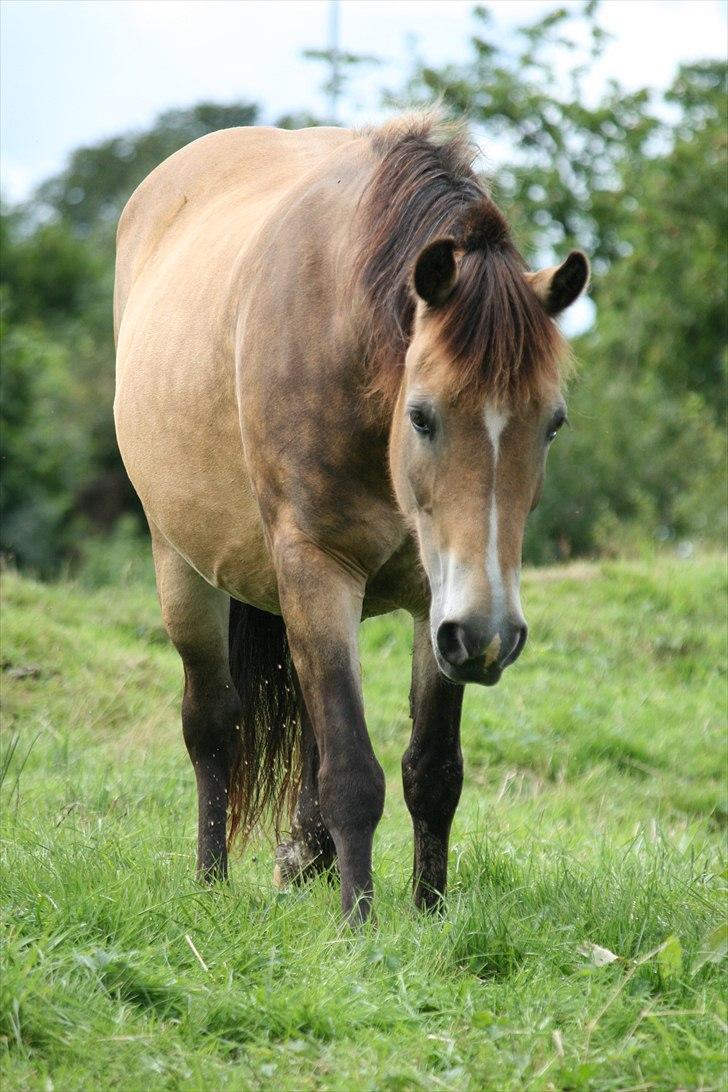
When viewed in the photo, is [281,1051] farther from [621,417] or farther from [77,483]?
[77,483]

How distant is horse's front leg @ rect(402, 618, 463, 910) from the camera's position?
158 inches

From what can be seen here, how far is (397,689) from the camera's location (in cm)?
770

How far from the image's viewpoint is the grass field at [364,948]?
8.63 ft

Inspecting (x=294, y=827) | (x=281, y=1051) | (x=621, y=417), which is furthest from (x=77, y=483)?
(x=281, y=1051)

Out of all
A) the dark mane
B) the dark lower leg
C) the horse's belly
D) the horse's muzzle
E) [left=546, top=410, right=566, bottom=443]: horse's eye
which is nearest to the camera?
the horse's muzzle

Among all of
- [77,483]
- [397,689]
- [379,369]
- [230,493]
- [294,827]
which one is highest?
[379,369]

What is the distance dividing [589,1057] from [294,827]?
2.24 m

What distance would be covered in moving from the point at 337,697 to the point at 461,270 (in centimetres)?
116

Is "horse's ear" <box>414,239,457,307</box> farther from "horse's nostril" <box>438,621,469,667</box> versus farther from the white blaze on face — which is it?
"horse's nostril" <box>438,621,469,667</box>

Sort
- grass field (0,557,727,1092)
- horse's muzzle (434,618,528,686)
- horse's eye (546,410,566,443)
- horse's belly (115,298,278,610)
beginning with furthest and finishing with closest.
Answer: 1. horse's belly (115,298,278,610)
2. horse's eye (546,410,566,443)
3. horse's muzzle (434,618,528,686)
4. grass field (0,557,727,1092)

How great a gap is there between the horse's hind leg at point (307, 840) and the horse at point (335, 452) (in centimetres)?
1

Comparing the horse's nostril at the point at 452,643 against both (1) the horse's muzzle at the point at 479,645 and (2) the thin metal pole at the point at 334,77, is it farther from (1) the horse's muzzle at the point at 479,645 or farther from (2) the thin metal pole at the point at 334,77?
(2) the thin metal pole at the point at 334,77

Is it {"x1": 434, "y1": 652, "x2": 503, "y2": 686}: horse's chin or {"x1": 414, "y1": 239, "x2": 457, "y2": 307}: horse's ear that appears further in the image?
{"x1": 414, "y1": 239, "x2": 457, "y2": 307}: horse's ear

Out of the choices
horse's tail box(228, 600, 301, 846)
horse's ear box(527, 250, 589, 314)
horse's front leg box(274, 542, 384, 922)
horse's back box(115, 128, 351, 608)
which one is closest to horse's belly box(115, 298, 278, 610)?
horse's back box(115, 128, 351, 608)
